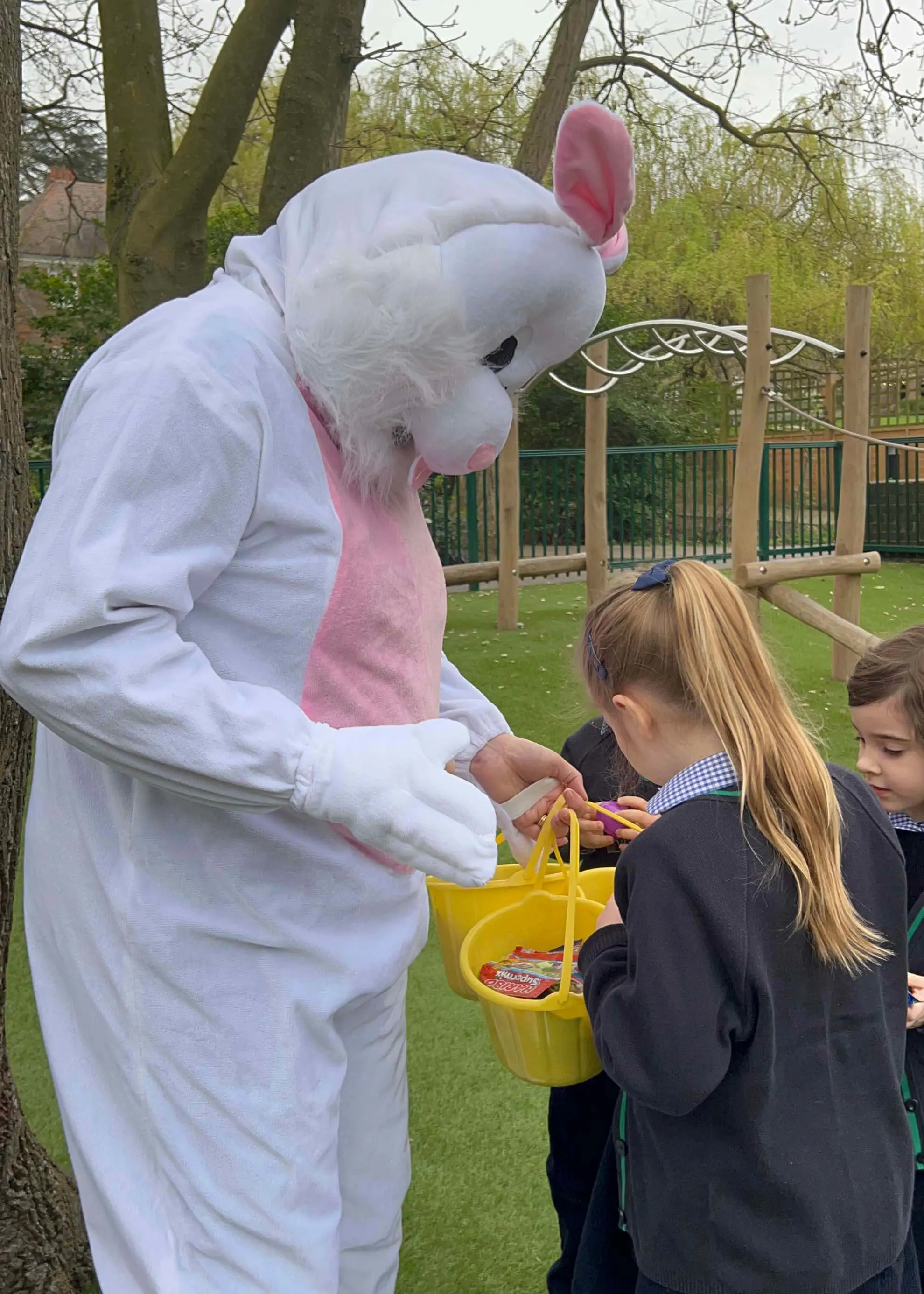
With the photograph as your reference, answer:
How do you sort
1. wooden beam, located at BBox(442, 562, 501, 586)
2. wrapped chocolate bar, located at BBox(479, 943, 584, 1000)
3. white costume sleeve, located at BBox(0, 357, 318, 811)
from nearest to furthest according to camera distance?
white costume sleeve, located at BBox(0, 357, 318, 811), wrapped chocolate bar, located at BBox(479, 943, 584, 1000), wooden beam, located at BBox(442, 562, 501, 586)

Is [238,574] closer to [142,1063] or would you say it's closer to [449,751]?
[449,751]

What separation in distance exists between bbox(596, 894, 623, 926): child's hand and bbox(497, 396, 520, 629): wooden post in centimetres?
697

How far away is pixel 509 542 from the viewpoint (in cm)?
864

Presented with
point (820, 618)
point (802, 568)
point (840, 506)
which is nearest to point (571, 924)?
point (820, 618)

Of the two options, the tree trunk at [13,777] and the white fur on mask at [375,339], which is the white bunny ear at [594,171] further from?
the tree trunk at [13,777]

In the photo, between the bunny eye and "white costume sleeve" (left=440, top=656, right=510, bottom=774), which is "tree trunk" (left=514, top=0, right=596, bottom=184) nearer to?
"white costume sleeve" (left=440, top=656, right=510, bottom=774)

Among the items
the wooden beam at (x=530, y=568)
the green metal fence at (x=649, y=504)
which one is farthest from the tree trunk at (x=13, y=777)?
the green metal fence at (x=649, y=504)

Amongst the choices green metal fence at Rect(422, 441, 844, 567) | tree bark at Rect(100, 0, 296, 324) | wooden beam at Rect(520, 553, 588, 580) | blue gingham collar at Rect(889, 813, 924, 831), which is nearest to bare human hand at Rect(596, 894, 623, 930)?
blue gingham collar at Rect(889, 813, 924, 831)

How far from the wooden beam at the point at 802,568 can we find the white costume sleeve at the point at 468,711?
14.2ft

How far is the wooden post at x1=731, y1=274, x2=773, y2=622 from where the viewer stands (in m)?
6.28

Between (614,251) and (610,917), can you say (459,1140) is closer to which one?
(610,917)

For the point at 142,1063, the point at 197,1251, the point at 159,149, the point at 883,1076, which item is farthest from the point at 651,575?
the point at 159,149

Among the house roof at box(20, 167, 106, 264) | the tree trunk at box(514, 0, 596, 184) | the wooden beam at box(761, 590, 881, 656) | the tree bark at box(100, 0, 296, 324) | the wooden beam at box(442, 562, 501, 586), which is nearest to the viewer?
the tree bark at box(100, 0, 296, 324)

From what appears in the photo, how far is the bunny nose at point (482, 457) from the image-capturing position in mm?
1362
